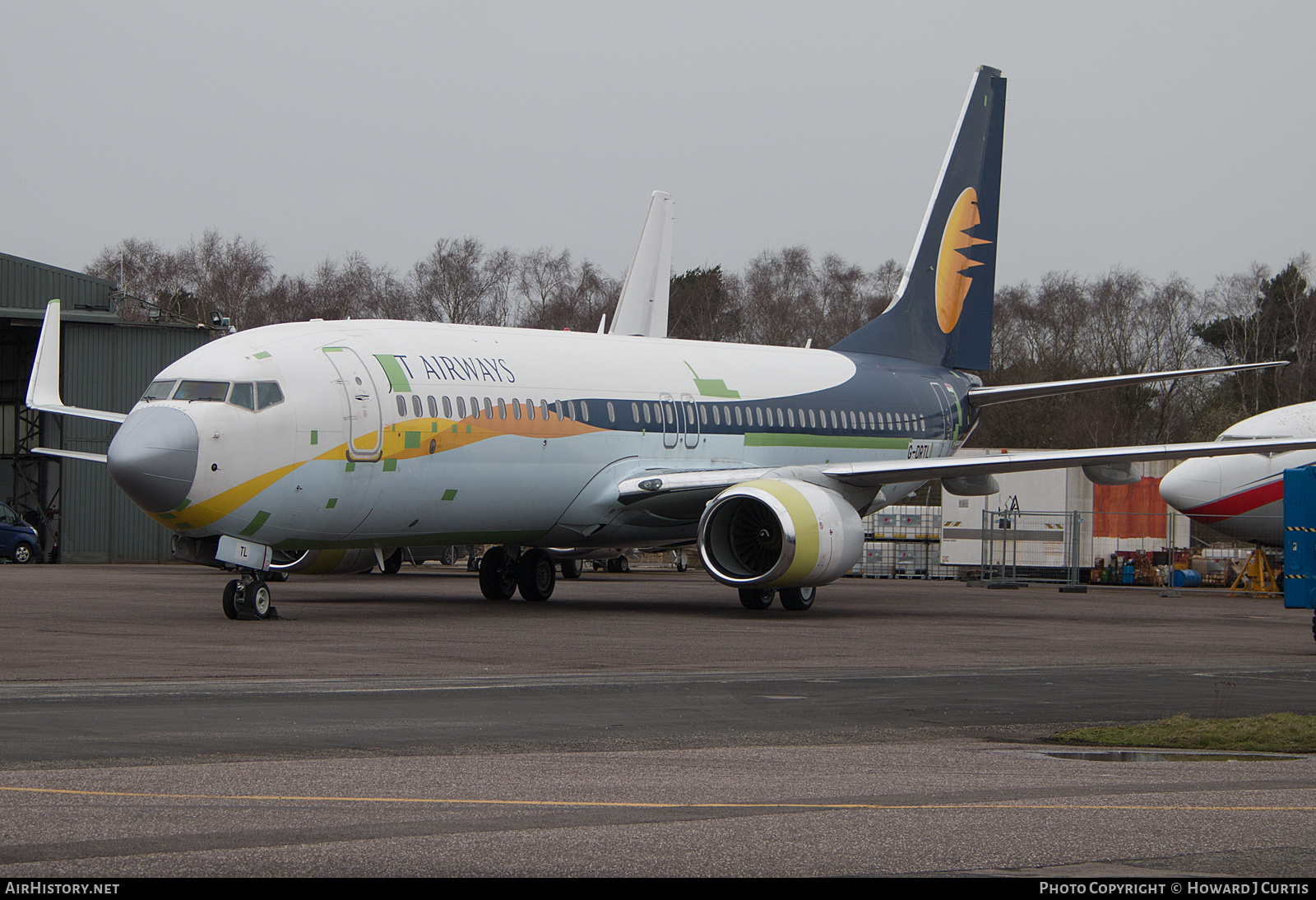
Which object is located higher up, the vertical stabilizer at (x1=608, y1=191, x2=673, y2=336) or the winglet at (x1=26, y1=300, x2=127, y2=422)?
the vertical stabilizer at (x1=608, y1=191, x2=673, y2=336)

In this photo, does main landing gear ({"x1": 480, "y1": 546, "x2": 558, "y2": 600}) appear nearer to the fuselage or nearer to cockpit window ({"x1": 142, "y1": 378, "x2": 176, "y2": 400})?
the fuselage

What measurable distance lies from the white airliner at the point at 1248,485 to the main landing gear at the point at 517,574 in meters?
13.9

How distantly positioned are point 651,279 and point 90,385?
60.0 ft

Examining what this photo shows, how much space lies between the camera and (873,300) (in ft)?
271

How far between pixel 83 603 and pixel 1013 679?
14246mm

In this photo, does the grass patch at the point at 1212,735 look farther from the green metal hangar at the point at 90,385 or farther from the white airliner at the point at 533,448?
the green metal hangar at the point at 90,385

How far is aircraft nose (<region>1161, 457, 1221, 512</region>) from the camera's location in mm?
30672

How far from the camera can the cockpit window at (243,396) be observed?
18.3 meters

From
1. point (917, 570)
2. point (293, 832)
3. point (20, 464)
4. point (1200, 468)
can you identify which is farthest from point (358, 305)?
point (293, 832)

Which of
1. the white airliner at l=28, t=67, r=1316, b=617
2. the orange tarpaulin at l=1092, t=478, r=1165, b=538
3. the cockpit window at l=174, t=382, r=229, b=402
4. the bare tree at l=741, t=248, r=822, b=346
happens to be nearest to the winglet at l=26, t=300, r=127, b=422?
the white airliner at l=28, t=67, r=1316, b=617

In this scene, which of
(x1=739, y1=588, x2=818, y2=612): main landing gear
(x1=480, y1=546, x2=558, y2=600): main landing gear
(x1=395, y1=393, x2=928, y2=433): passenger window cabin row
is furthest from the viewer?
(x1=480, y1=546, x2=558, y2=600): main landing gear

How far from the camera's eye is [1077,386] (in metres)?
24.9

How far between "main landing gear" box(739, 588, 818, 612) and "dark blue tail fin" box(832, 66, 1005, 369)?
7365mm

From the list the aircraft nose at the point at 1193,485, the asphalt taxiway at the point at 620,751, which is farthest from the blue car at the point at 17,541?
the aircraft nose at the point at 1193,485
